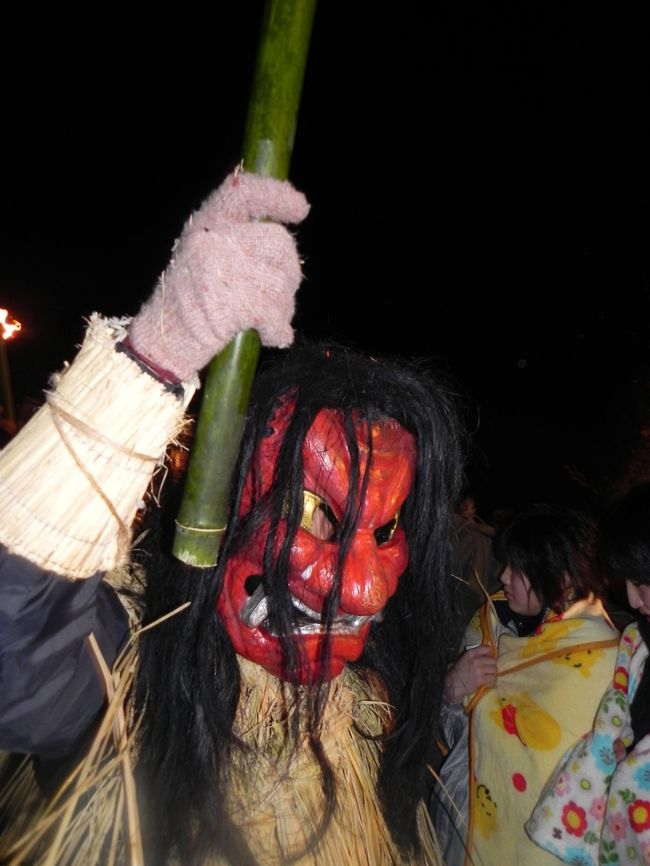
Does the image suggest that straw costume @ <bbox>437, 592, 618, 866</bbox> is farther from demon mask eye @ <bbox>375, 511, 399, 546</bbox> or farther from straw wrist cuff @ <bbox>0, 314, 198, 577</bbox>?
straw wrist cuff @ <bbox>0, 314, 198, 577</bbox>

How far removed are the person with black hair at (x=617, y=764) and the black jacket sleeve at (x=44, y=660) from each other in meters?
1.83

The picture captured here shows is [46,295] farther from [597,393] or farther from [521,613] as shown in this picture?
[597,393]

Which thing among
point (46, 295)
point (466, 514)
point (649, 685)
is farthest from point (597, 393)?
point (649, 685)

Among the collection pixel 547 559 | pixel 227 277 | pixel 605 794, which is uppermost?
pixel 227 277

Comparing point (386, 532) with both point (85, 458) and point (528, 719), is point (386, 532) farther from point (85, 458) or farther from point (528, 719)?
point (528, 719)

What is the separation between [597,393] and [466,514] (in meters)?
13.1

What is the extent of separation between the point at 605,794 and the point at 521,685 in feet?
1.56

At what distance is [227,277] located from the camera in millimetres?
824

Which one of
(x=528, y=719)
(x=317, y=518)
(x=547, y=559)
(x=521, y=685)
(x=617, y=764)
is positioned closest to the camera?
(x=317, y=518)

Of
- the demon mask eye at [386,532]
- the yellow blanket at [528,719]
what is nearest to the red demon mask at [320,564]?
the demon mask eye at [386,532]

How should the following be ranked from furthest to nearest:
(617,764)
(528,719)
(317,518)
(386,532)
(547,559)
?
(547,559), (528,719), (617,764), (386,532), (317,518)

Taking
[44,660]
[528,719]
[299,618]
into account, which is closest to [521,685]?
[528,719]

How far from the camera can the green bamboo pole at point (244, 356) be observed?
2.60ft

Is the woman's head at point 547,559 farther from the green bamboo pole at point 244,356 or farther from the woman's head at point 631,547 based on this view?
the green bamboo pole at point 244,356
